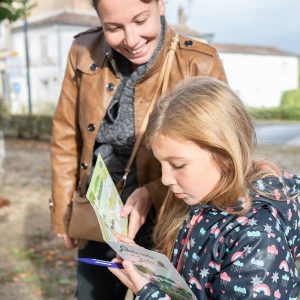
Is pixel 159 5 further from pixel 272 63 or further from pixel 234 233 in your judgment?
pixel 272 63

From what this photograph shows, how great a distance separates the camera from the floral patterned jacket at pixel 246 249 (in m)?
1.17

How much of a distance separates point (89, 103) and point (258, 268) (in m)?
0.98

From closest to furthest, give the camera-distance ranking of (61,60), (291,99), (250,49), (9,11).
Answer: (9,11)
(291,99)
(61,60)
(250,49)

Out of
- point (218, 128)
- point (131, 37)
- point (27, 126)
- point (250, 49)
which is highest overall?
point (250, 49)

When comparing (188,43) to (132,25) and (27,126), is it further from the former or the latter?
(27,126)

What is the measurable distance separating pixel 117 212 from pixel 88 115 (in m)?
0.43

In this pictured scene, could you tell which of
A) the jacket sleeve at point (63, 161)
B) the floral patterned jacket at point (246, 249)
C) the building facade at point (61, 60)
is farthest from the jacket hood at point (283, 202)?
the building facade at point (61, 60)

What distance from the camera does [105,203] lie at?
58.6 inches

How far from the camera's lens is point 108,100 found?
183cm

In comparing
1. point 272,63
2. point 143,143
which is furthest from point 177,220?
point 272,63

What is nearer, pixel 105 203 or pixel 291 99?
pixel 105 203

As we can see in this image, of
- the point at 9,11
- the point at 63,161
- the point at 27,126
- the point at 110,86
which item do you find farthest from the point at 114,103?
the point at 27,126

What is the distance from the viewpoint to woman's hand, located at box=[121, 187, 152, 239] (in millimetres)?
1713

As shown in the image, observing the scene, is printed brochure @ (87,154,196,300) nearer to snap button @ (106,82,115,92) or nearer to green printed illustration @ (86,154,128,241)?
green printed illustration @ (86,154,128,241)
